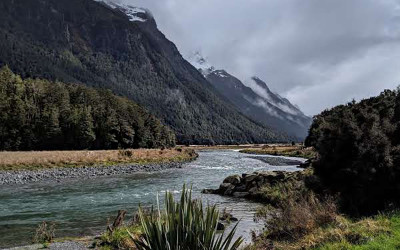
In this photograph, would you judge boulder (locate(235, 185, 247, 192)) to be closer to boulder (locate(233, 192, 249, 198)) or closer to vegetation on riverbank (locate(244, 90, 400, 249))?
boulder (locate(233, 192, 249, 198))

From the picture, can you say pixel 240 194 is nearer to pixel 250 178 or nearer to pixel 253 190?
pixel 253 190

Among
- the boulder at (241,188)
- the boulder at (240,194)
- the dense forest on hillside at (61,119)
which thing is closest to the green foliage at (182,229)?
the boulder at (240,194)

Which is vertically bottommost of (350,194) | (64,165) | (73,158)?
(350,194)

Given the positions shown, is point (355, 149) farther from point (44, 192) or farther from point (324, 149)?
point (44, 192)

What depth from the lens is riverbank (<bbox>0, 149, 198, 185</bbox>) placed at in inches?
2052

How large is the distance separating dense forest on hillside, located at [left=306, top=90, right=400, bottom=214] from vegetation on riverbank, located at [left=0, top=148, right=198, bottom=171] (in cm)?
5071

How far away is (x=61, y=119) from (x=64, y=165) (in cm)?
3794

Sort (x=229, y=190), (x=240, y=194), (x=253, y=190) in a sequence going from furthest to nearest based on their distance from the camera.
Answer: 1. (x=229, y=190)
2. (x=240, y=194)
3. (x=253, y=190)

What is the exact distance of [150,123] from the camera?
452 feet

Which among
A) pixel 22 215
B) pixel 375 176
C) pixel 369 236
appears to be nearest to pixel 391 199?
pixel 375 176

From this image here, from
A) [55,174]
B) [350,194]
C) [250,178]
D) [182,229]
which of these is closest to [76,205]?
Result: [250,178]

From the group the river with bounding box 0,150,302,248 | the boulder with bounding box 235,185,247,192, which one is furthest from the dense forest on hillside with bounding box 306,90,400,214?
the boulder with bounding box 235,185,247,192

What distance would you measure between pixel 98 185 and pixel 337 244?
3627 cm

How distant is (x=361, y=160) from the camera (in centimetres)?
1827
